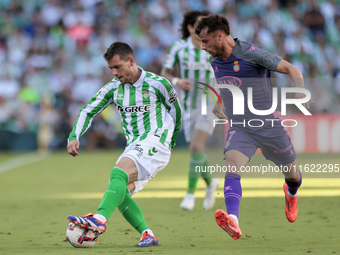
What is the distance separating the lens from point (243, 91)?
4535 mm

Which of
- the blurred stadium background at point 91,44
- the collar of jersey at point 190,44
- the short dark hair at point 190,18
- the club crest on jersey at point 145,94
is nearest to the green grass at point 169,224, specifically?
the club crest on jersey at point 145,94

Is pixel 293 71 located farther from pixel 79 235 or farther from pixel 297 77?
pixel 79 235

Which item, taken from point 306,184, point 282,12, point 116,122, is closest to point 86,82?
point 116,122

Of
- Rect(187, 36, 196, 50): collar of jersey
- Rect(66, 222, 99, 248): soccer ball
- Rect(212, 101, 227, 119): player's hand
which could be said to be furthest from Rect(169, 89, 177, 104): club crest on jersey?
Rect(187, 36, 196, 50): collar of jersey

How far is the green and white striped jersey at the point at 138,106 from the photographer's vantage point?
4.68 m

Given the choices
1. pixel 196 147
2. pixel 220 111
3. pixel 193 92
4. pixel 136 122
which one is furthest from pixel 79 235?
pixel 193 92

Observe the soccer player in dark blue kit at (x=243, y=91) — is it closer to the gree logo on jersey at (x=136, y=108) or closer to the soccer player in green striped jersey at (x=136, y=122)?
the soccer player in green striped jersey at (x=136, y=122)

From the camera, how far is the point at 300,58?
56.1 ft

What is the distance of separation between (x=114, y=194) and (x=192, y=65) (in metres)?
3.26

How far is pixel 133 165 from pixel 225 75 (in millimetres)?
1087

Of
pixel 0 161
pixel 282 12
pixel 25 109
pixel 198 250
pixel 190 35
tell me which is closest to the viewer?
pixel 198 250

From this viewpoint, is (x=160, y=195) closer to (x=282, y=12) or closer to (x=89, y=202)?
(x=89, y=202)

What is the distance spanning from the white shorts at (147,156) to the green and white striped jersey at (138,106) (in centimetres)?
7

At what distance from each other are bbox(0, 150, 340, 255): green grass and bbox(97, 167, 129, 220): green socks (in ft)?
1.07
